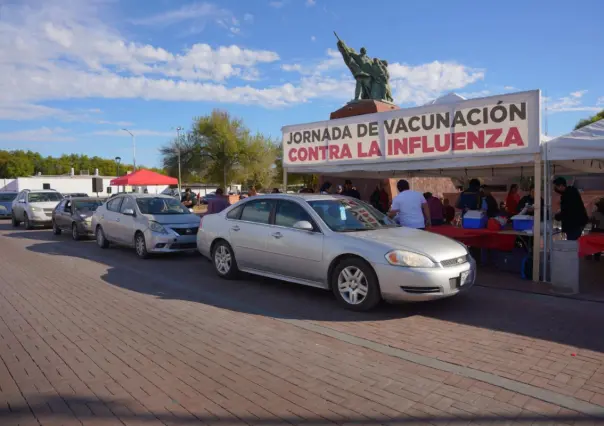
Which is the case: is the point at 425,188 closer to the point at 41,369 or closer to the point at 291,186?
the point at 41,369

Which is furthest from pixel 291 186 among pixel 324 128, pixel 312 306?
pixel 312 306

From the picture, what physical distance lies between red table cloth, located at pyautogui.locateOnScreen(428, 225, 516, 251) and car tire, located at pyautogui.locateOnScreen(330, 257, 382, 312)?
372 centimetres

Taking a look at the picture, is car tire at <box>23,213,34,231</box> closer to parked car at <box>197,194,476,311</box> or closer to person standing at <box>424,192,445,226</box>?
parked car at <box>197,194,476,311</box>

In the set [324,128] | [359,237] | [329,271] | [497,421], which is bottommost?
[497,421]

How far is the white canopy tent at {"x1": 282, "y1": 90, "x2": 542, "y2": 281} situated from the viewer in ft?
26.2

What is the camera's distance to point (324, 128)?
1081 centimetres

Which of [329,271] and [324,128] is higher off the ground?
[324,128]

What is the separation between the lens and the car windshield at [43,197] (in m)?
20.0

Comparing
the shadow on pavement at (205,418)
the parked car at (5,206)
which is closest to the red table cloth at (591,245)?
the shadow on pavement at (205,418)

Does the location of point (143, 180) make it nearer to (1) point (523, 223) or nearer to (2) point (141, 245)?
(2) point (141, 245)

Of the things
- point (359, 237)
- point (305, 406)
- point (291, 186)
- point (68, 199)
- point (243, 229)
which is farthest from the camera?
point (291, 186)

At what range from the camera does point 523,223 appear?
8.73m

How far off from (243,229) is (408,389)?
458 cm

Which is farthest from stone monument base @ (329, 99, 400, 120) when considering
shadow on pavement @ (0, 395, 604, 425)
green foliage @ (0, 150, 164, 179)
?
green foliage @ (0, 150, 164, 179)
